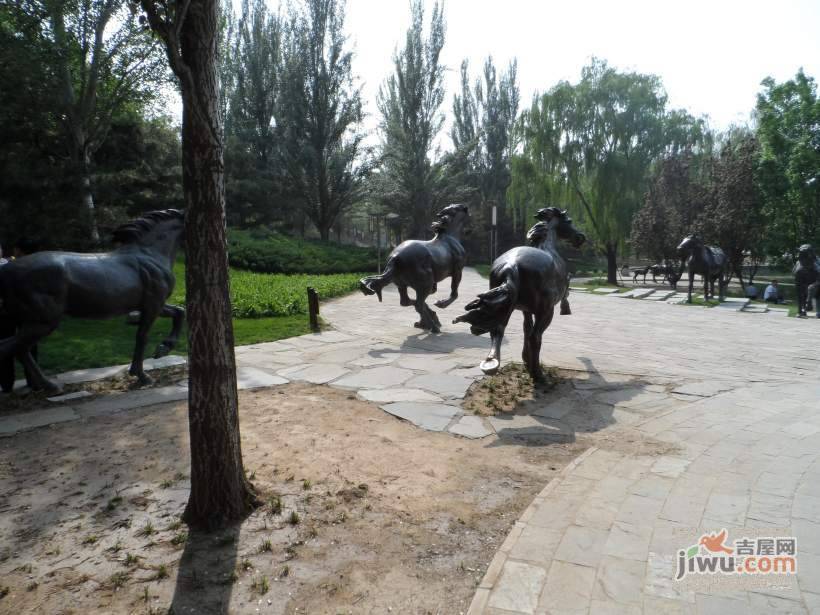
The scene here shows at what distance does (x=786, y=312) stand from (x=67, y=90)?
63.7 feet

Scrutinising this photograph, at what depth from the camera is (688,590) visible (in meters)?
2.38

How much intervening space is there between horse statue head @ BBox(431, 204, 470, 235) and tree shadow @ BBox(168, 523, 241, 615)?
7274mm

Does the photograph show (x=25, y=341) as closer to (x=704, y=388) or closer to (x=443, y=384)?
(x=443, y=384)

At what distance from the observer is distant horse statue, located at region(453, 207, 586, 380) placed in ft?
16.4

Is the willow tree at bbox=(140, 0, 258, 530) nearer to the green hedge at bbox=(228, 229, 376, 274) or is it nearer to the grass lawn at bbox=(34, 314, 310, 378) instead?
the grass lawn at bbox=(34, 314, 310, 378)

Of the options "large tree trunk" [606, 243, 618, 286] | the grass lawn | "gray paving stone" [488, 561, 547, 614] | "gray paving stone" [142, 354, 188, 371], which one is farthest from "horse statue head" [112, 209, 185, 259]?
"large tree trunk" [606, 243, 618, 286]

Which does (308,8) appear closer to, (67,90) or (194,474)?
(67,90)

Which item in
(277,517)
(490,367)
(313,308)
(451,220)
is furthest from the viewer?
(313,308)

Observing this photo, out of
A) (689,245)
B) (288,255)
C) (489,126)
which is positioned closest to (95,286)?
(689,245)

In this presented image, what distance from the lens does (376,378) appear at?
6.39m

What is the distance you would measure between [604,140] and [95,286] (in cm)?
2246

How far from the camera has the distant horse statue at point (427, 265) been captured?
8711 mm

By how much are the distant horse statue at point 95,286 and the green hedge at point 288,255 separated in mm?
13866

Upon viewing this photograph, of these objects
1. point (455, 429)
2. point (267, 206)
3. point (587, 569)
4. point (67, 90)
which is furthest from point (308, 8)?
point (587, 569)
